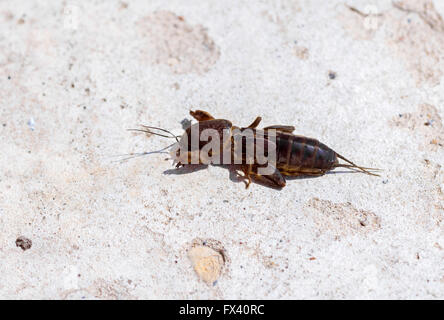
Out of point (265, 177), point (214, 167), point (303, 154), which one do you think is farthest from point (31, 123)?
point (303, 154)

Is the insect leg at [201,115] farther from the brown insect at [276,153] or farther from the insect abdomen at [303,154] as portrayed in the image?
the insect abdomen at [303,154]

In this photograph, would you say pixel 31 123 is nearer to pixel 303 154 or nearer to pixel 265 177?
pixel 265 177

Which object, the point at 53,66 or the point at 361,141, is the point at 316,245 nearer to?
the point at 361,141

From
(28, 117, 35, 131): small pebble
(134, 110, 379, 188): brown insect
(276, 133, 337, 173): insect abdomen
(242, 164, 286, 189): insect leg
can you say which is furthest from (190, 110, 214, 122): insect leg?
(28, 117, 35, 131): small pebble

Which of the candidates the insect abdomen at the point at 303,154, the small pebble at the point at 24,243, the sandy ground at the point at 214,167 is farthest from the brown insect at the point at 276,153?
the small pebble at the point at 24,243

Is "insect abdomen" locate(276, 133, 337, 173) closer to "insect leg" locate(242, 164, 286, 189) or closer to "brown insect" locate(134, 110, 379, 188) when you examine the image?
"brown insect" locate(134, 110, 379, 188)

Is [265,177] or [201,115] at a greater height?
[201,115]

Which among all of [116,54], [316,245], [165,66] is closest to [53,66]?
[116,54]
